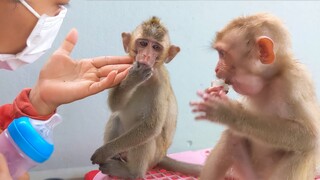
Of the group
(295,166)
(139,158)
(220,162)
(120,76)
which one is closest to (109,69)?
(120,76)

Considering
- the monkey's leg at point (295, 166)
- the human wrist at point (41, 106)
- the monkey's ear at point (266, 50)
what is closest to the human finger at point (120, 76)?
the human wrist at point (41, 106)

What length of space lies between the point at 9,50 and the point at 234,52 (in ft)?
2.19

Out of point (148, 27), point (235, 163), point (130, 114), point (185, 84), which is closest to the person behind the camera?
point (235, 163)

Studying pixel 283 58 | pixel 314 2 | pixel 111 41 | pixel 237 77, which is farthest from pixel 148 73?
Result: pixel 314 2

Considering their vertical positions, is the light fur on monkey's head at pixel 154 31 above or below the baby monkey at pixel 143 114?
above

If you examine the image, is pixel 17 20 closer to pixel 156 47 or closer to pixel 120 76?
pixel 120 76

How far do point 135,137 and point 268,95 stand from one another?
58 centimetres

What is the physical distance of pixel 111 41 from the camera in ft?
6.60

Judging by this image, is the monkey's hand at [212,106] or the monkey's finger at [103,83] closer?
the monkey's hand at [212,106]

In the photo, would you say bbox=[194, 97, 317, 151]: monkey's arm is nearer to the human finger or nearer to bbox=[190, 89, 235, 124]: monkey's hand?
bbox=[190, 89, 235, 124]: monkey's hand

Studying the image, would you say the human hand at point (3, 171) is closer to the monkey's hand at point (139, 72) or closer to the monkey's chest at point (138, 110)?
the monkey's hand at point (139, 72)

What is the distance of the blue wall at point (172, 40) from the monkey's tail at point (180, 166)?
22 cm

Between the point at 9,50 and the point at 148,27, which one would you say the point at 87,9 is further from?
the point at 9,50

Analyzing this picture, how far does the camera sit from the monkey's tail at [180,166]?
1.78 m
